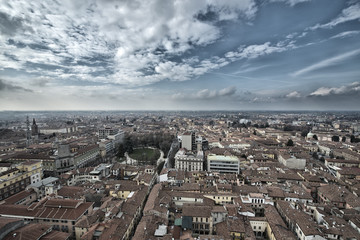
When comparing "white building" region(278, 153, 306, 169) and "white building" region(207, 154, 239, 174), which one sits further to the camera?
"white building" region(278, 153, 306, 169)

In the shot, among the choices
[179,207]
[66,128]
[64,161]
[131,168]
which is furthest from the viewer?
[66,128]

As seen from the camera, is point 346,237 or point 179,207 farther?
point 179,207

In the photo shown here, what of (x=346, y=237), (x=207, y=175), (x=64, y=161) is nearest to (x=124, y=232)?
(x=207, y=175)

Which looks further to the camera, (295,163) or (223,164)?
(295,163)

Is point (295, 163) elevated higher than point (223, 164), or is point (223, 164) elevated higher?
point (223, 164)

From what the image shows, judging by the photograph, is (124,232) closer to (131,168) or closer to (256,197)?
(256,197)

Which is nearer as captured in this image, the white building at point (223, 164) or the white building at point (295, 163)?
the white building at point (223, 164)

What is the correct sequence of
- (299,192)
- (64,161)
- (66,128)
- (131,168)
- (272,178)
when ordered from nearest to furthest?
(299,192)
(272,178)
(131,168)
(64,161)
(66,128)
